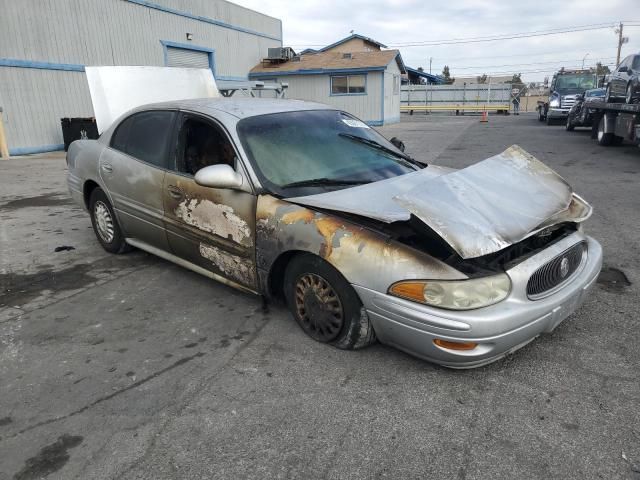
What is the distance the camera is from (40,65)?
14.7m

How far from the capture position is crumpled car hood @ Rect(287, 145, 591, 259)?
2.54 m

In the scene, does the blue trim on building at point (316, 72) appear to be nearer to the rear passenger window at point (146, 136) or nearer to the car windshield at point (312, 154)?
the rear passenger window at point (146, 136)

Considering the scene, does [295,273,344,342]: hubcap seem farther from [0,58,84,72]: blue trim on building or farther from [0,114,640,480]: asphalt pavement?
[0,58,84,72]: blue trim on building

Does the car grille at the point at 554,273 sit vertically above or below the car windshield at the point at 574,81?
below

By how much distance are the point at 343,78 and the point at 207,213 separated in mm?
24026

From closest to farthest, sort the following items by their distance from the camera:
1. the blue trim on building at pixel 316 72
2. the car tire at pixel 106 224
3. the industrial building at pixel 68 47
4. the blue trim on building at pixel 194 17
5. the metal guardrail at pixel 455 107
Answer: the car tire at pixel 106 224
the industrial building at pixel 68 47
the blue trim on building at pixel 194 17
the blue trim on building at pixel 316 72
the metal guardrail at pixel 455 107

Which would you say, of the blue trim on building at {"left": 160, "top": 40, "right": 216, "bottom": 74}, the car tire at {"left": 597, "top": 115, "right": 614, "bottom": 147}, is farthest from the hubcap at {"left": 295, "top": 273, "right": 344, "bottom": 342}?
the blue trim on building at {"left": 160, "top": 40, "right": 216, "bottom": 74}

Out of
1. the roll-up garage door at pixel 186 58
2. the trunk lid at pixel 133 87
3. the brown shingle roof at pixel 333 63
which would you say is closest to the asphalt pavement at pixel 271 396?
the trunk lid at pixel 133 87

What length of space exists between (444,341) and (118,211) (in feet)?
11.2

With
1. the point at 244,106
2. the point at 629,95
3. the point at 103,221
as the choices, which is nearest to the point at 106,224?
the point at 103,221

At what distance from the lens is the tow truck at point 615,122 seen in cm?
1155

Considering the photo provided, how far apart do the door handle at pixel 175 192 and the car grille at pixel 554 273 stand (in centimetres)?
262

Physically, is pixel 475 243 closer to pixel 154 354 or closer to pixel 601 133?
pixel 154 354

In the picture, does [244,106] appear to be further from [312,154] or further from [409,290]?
[409,290]
